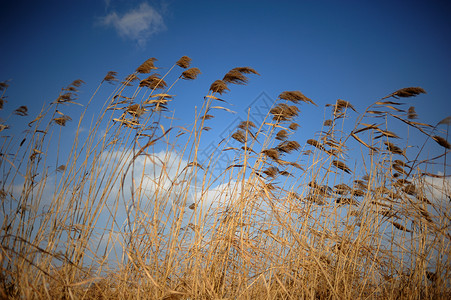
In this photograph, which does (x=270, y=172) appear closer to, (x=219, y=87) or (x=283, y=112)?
(x=283, y=112)

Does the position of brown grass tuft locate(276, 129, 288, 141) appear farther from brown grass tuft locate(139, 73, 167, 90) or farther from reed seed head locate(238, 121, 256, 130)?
brown grass tuft locate(139, 73, 167, 90)

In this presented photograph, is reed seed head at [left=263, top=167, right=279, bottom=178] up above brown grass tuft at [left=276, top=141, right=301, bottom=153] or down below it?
below

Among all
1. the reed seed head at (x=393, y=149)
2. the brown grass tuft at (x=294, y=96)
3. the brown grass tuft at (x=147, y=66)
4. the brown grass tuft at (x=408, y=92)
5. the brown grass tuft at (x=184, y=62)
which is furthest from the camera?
the reed seed head at (x=393, y=149)

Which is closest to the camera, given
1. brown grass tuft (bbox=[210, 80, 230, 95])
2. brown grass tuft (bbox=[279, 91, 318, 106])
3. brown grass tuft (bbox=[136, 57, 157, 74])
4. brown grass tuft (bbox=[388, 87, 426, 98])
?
brown grass tuft (bbox=[388, 87, 426, 98])

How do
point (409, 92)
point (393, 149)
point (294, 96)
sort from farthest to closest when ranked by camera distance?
point (393, 149)
point (294, 96)
point (409, 92)

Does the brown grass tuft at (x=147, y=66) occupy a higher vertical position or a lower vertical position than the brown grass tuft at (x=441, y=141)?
higher

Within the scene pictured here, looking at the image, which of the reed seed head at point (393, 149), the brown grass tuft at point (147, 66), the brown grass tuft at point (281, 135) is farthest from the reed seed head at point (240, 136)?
the reed seed head at point (393, 149)

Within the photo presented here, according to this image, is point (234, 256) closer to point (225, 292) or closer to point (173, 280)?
point (225, 292)

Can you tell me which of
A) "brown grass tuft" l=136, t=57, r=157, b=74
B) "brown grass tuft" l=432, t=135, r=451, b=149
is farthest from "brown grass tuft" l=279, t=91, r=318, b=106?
"brown grass tuft" l=136, t=57, r=157, b=74

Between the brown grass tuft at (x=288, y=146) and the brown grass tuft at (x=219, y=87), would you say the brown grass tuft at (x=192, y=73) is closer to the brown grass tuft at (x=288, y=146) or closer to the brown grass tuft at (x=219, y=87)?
the brown grass tuft at (x=219, y=87)

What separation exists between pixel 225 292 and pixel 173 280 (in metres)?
0.49

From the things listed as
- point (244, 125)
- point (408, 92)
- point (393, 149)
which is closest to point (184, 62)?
point (244, 125)

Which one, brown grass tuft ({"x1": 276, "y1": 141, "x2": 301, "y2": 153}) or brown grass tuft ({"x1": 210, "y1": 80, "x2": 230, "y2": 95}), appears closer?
brown grass tuft ({"x1": 210, "y1": 80, "x2": 230, "y2": 95})

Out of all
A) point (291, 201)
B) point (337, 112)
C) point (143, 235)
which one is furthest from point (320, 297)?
point (337, 112)
